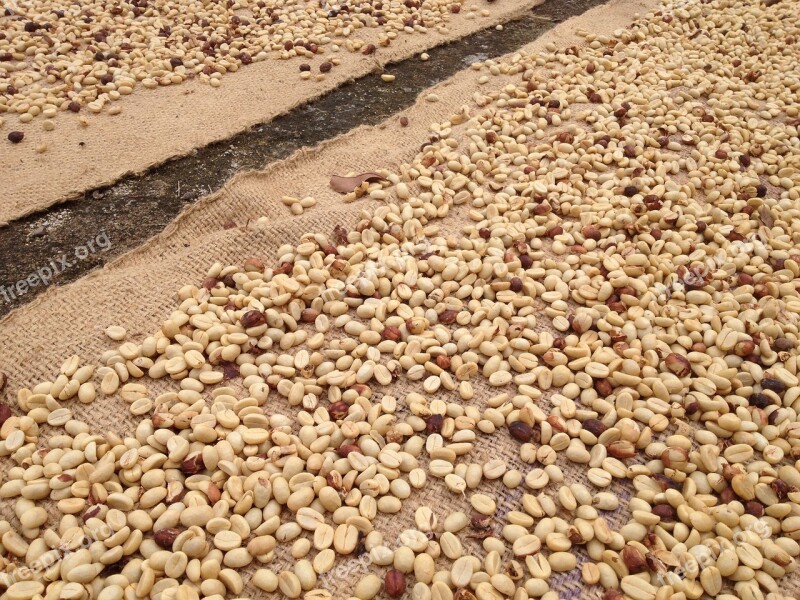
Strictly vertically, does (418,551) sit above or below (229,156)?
below

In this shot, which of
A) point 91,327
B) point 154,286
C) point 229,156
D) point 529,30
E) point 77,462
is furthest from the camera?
point 529,30

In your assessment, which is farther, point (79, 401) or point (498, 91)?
point (498, 91)

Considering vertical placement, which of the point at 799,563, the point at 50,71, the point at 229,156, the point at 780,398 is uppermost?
the point at 50,71

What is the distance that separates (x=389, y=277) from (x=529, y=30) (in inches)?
110

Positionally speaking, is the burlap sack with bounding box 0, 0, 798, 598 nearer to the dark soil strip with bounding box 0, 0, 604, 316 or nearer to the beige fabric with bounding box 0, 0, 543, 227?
the dark soil strip with bounding box 0, 0, 604, 316

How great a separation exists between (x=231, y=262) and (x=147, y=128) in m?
1.19

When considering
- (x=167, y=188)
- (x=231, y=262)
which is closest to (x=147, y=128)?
(x=167, y=188)

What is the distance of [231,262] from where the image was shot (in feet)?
7.39

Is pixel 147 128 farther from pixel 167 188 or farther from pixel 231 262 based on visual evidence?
pixel 231 262

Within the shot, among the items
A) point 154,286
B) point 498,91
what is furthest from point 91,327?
point 498,91

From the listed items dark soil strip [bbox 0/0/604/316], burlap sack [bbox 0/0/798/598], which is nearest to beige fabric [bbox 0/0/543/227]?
dark soil strip [bbox 0/0/604/316]

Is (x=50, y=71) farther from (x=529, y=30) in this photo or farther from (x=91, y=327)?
(x=529, y=30)

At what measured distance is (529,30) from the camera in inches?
163

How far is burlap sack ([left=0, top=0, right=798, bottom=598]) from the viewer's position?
5.32 feet
